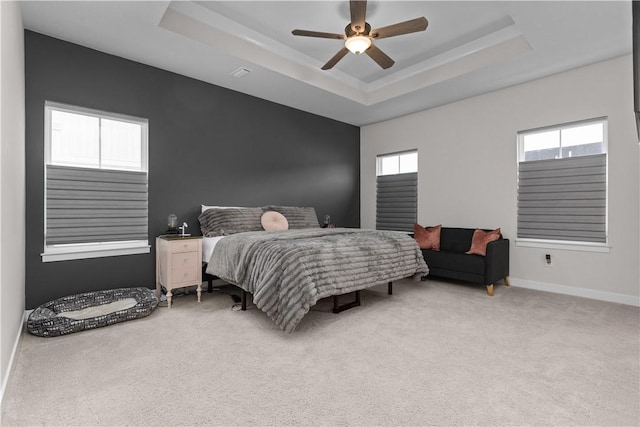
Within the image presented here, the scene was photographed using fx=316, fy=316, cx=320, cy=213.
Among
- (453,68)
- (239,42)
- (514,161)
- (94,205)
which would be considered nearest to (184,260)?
(94,205)

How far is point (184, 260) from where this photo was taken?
3457 mm

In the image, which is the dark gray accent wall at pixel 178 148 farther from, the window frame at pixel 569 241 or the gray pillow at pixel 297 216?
the window frame at pixel 569 241

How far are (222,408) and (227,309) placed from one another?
170 centimetres

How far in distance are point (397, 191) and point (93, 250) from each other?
4560 millimetres

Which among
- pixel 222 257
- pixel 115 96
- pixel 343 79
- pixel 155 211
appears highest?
pixel 343 79

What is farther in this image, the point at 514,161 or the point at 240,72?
the point at 514,161

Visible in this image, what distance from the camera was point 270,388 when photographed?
180 cm

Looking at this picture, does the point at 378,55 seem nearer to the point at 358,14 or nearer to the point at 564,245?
the point at 358,14

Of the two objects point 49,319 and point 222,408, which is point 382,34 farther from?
point 49,319

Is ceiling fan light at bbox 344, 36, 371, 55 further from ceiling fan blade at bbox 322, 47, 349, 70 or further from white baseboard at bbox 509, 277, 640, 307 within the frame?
white baseboard at bbox 509, 277, 640, 307

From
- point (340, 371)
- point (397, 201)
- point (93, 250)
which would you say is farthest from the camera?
point (397, 201)

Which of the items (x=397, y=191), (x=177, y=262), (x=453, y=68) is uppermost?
(x=453, y=68)

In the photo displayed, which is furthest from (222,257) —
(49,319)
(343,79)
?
(343,79)

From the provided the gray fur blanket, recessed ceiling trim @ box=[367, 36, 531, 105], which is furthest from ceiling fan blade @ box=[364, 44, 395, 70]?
the gray fur blanket
